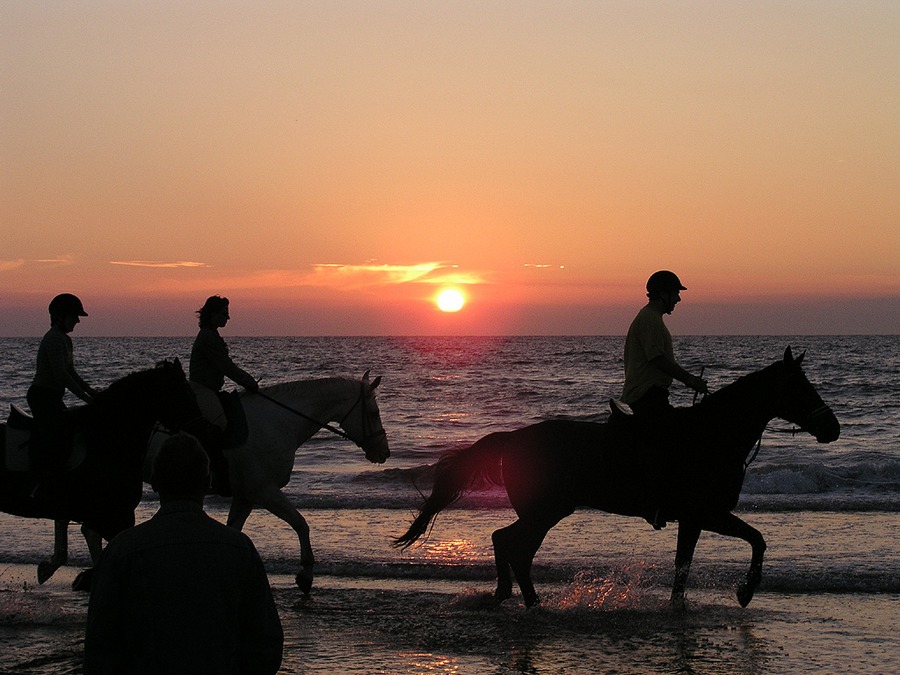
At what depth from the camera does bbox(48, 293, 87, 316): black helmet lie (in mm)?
8570

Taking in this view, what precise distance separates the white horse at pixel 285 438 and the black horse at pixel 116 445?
4.03 ft

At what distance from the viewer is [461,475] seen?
9195mm

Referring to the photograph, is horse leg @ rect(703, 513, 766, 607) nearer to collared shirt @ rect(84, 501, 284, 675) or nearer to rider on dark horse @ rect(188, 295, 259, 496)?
rider on dark horse @ rect(188, 295, 259, 496)

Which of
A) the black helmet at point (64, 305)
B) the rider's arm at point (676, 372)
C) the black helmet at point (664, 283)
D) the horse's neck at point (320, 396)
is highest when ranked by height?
the black helmet at point (664, 283)

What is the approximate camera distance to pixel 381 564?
36.9 feet

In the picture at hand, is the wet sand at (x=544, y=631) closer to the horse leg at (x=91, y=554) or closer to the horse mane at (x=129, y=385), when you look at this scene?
the horse leg at (x=91, y=554)

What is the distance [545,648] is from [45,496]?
4.24 m

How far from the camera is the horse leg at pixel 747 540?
28.8 ft

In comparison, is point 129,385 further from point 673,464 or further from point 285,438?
point 673,464

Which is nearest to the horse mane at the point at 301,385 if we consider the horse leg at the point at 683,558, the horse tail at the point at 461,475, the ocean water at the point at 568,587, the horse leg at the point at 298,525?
the horse leg at the point at 298,525

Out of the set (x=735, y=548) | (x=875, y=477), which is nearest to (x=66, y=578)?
(x=735, y=548)

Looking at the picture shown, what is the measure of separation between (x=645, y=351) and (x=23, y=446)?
526 centimetres

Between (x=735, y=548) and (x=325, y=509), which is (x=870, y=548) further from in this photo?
(x=325, y=509)

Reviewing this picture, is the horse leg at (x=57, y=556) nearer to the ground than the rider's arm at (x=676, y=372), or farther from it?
nearer to the ground
